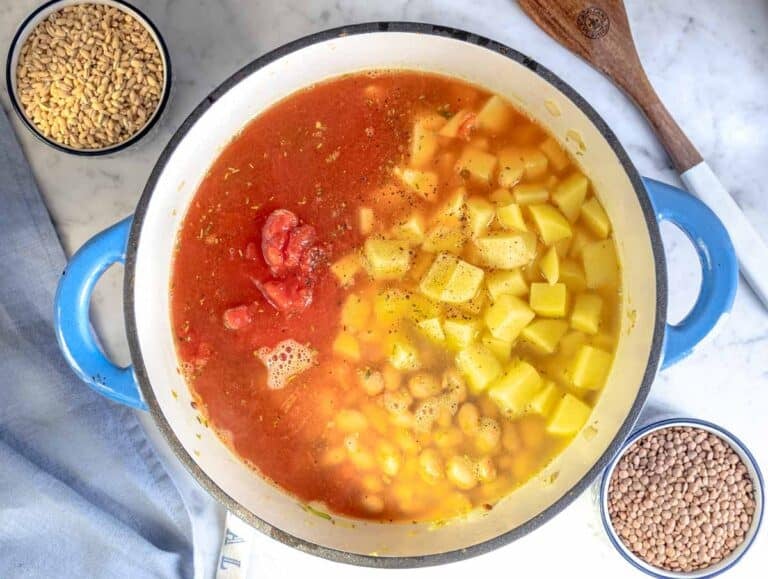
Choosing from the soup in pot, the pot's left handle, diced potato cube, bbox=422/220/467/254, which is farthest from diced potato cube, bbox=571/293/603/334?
the pot's left handle

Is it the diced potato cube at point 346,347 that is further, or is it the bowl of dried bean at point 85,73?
the bowl of dried bean at point 85,73

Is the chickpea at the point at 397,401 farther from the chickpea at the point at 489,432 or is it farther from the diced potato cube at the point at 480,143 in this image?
the diced potato cube at the point at 480,143

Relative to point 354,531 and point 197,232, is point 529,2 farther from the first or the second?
point 354,531

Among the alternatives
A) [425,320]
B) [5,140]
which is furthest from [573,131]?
[5,140]

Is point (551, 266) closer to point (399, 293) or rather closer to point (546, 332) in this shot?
point (546, 332)

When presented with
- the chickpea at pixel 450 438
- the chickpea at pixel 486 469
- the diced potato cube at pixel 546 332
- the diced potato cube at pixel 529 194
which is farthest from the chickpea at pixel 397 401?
the diced potato cube at pixel 529 194

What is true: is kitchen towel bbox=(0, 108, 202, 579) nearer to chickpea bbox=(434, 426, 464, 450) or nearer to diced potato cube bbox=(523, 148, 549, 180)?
chickpea bbox=(434, 426, 464, 450)
